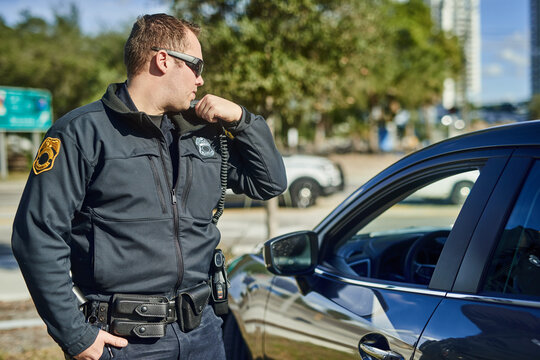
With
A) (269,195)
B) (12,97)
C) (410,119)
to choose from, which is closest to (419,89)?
(410,119)

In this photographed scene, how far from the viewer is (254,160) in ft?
7.21

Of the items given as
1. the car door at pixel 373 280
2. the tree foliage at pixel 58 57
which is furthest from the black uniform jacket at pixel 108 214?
the tree foliage at pixel 58 57

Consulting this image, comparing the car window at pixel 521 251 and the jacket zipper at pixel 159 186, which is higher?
the jacket zipper at pixel 159 186

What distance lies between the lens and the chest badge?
6.68ft

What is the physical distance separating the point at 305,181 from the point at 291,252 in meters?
12.1

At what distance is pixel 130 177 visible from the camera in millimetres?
1815

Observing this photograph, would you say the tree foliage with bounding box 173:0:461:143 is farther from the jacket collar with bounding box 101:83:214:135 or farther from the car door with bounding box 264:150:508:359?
the jacket collar with bounding box 101:83:214:135

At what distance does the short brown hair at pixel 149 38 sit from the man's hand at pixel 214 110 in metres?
0.20

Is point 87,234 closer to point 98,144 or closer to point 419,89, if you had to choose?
point 98,144

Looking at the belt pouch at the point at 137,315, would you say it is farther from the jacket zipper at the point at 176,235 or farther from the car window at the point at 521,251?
the car window at the point at 521,251

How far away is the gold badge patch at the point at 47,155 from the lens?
1.72 metres

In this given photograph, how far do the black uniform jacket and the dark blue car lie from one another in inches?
20.4

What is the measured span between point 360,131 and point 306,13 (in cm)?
4975

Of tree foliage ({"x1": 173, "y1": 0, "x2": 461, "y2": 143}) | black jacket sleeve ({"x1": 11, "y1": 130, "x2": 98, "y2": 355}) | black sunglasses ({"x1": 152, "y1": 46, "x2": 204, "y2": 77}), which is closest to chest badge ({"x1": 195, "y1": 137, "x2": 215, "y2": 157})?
black sunglasses ({"x1": 152, "y1": 46, "x2": 204, "y2": 77})
